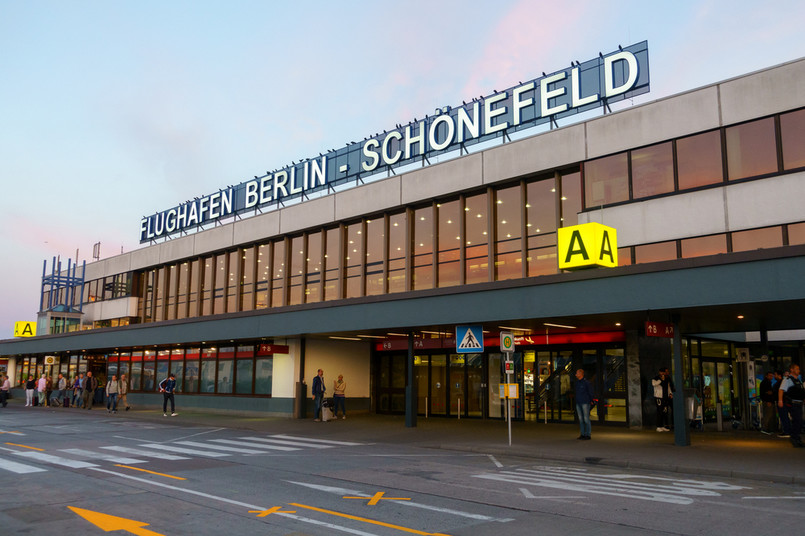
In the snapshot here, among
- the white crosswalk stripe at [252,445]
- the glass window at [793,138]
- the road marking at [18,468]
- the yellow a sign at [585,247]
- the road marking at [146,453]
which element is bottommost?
the white crosswalk stripe at [252,445]

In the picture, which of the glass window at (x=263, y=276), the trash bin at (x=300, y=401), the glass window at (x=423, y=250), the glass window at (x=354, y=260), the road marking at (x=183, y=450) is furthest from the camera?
the glass window at (x=263, y=276)

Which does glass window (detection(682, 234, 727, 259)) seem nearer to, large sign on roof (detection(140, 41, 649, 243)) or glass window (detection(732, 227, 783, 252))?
glass window (detection(732, 227, 783, 252))

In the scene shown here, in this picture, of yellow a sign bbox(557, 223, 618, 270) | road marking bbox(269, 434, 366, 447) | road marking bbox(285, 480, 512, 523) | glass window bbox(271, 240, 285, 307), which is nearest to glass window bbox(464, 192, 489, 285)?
yellow a sign bbox(557, 223, 618, 270)

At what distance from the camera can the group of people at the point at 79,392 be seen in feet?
105

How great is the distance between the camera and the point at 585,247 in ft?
57.8

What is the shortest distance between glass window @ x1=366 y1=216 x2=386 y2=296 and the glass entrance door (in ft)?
42.1

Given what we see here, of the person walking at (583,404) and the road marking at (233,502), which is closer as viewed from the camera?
the road marking at (233,502)

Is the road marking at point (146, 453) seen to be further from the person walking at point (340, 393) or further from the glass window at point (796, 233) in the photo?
the glass window at point (796, 233)

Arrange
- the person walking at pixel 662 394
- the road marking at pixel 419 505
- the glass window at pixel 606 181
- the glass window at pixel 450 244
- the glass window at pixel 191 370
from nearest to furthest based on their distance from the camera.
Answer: the road marking at pixel 419 505
the person walking at pixel 662 394
the glass window at pixel 606 181
the glass window at pixel 450 244
the glass window at pixel 191 370

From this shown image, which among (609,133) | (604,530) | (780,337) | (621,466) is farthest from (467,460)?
(780,337)

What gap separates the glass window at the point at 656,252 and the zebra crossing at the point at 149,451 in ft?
33.6

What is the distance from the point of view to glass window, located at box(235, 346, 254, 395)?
1166 inches

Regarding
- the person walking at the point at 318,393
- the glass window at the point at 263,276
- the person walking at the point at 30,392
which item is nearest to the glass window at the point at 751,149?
the person walking at the point at 318,393

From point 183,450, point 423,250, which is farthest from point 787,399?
point 183,450
